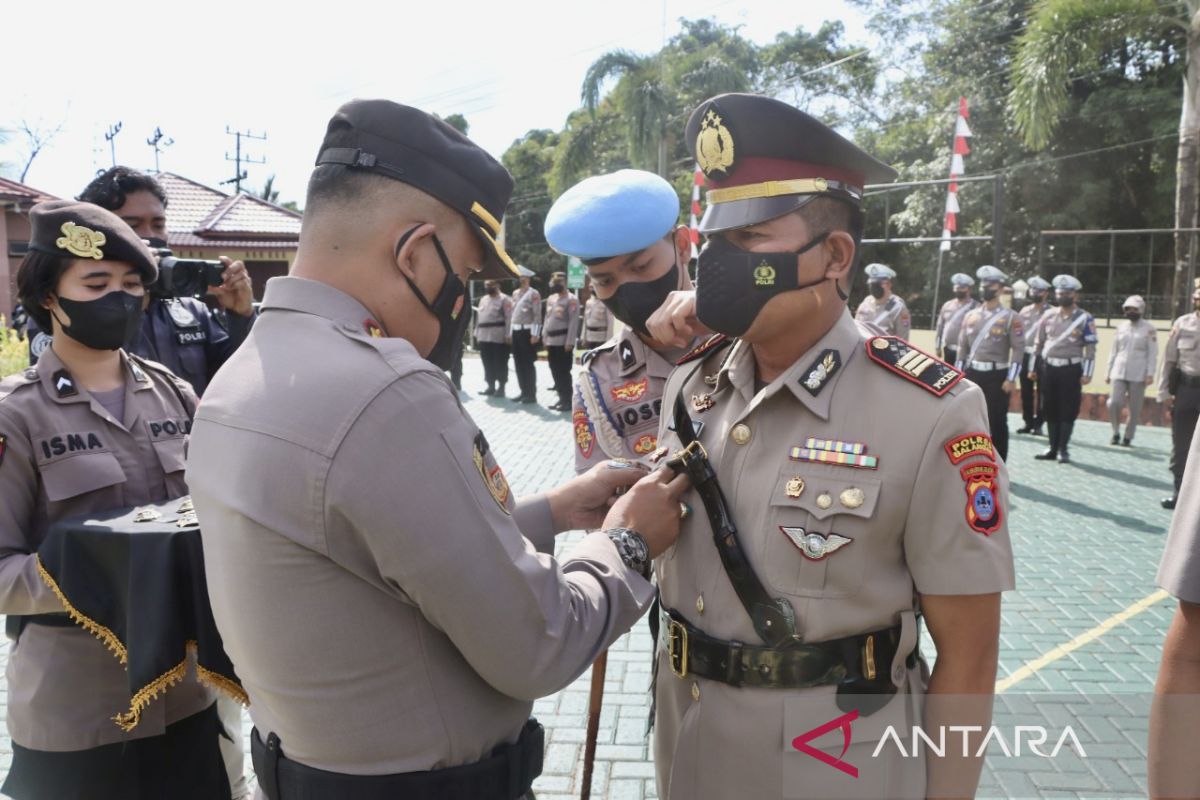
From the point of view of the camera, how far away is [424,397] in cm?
145

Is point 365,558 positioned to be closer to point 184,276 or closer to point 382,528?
point 382,528

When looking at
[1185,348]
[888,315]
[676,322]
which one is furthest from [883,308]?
[676,322]

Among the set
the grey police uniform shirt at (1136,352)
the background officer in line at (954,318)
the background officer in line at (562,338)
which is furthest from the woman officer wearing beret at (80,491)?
the background officer in line at (562,338)

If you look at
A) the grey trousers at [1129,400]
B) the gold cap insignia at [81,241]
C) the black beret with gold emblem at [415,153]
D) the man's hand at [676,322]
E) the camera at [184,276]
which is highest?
the black beret with gold emblem at [415,153]

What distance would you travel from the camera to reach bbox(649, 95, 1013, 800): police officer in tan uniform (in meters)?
1.80

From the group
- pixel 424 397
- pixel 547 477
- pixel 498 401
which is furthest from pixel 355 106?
pixel 498 401

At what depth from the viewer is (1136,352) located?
11.2 metres

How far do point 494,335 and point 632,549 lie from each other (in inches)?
582

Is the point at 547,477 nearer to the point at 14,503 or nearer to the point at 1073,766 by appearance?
the point at 1073,766

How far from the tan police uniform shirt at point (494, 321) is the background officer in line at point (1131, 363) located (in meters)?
9.87

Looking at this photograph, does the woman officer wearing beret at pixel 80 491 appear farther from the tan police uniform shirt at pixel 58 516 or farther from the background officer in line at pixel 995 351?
the background officer in line at pixel 995 351

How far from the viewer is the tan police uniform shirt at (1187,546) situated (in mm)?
1635

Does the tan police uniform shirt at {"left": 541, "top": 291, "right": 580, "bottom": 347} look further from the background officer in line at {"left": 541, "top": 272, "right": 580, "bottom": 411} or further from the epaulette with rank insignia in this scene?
the epaulette with rank insignia

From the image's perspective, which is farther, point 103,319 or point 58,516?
point 103,319
